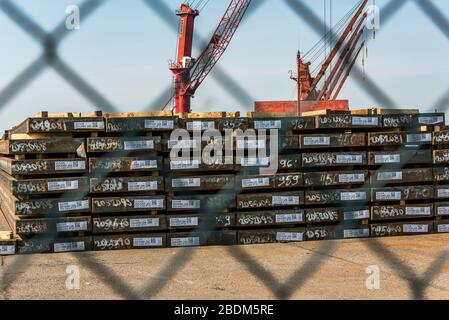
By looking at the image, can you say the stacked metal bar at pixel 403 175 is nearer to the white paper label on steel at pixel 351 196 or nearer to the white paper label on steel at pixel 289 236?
the white paper label on steel at pixel 351 196

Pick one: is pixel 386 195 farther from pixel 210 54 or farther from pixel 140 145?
pixel 210 54

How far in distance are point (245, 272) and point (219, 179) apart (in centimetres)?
175

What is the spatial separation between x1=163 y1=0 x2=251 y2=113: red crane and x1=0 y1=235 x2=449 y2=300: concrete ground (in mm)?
2015

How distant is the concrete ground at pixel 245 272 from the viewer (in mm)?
4199

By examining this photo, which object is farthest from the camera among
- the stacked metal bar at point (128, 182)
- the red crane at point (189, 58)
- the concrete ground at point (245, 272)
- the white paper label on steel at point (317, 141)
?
the white paper label on steel at point (317, 141)

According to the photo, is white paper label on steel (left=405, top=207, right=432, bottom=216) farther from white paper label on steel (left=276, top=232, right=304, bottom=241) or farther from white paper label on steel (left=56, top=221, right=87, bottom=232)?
white paper label on steel (left=56, top=221, right=87, bottom=232)

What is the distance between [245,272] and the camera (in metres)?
4.91

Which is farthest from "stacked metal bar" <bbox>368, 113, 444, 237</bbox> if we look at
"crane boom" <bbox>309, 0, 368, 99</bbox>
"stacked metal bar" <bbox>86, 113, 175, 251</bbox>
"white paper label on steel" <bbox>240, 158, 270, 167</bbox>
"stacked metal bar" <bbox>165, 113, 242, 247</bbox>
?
"crane boom" <bbox>309, 0, 368, 99</bbox>

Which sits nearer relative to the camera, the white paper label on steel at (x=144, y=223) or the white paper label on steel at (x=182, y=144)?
the white paper label on steel at (x=144, y=223)

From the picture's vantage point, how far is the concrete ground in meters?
4.20

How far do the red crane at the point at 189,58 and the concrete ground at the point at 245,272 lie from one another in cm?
201

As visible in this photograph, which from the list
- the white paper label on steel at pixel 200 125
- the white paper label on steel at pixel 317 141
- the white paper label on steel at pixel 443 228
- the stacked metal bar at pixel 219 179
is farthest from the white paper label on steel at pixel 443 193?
the white paper label on steel at pixel 200 125

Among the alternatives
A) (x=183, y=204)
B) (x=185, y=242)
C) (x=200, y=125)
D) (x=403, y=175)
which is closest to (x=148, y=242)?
(x=185, y=242)

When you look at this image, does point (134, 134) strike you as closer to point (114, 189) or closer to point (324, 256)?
point (114, 189)
